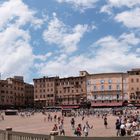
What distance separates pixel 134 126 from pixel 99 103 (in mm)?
95832

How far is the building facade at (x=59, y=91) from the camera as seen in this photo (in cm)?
13388

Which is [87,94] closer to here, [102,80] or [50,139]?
[102,80]

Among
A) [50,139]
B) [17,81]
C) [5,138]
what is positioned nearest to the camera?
[50,139]

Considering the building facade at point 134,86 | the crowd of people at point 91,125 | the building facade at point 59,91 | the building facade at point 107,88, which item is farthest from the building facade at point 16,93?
the crowd of people at point 91,125

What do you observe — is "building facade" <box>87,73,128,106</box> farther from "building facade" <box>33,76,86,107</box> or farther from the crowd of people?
the crowd of people

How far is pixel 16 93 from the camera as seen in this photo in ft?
490

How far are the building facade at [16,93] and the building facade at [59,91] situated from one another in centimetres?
912

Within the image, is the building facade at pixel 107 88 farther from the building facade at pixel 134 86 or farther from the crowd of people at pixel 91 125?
the crowd of people at pixel 91 125

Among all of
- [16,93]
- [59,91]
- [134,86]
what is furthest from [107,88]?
[16,93]

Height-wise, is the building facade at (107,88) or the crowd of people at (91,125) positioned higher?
the building facade at (107,88)

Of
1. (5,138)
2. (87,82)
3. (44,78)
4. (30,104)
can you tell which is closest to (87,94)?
(87,82)

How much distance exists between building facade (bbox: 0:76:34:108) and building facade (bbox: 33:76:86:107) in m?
9.12

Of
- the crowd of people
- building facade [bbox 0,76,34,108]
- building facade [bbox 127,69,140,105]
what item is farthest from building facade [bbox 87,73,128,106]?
the crowd of people

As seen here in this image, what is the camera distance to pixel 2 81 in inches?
5640
